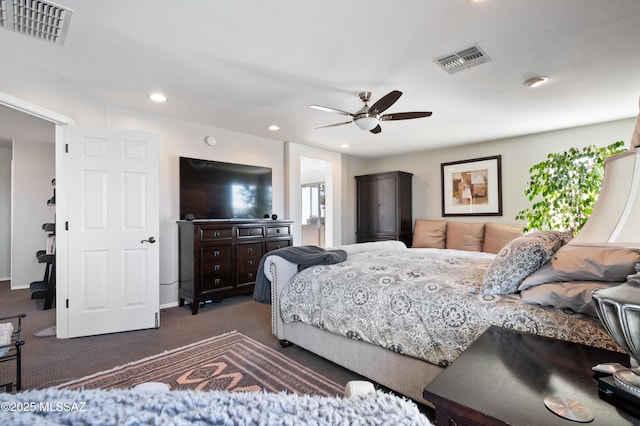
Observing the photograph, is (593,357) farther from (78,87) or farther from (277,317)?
(78,87)

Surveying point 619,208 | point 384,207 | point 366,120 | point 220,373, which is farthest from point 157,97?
point 384,207

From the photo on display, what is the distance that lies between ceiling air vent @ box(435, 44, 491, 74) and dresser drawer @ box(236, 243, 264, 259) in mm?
2996

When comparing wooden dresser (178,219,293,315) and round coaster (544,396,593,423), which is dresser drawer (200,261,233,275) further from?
round coaster (544,396,593,423)

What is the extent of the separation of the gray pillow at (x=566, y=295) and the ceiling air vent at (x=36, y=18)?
10.4 feet

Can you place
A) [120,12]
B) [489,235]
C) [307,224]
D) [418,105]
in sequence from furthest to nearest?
[307,224], [489,235], [418,105], [120,12]

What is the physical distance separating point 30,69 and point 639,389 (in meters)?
4.08

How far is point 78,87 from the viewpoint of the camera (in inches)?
119

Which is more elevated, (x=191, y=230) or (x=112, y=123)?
(x=112, y=123)

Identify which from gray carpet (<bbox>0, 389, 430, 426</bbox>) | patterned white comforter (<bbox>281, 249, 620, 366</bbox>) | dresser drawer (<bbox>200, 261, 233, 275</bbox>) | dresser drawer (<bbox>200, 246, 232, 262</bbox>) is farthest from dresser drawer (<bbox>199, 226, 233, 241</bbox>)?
gray carpet (<bbox>0, 389, 430, 426</bbox>)

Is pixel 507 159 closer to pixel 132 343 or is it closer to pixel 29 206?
pixel 132 343

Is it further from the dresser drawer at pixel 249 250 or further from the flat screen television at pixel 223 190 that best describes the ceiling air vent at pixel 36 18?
the dresser drawer at pixel 249 250

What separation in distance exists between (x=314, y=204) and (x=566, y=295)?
6.41 meters

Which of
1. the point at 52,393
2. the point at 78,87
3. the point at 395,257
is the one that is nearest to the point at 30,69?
the point at 78,87

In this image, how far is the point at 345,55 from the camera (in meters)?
2.43
